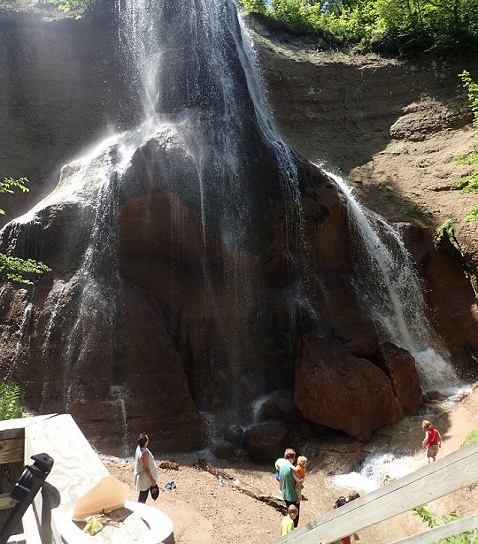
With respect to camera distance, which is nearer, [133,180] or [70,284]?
[70,284]

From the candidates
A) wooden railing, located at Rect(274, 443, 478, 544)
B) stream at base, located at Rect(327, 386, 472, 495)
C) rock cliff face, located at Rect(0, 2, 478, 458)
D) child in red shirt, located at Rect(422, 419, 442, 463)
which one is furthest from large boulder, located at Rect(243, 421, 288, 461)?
wooden railing, located at Rect(274, 443, 478, 544)

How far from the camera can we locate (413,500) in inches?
90.4

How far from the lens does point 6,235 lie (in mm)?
12977

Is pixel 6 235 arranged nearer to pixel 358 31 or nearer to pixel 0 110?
pixel 0 110

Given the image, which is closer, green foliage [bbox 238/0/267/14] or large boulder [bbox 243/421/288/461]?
large boulder [bbox 243/421/288/461]

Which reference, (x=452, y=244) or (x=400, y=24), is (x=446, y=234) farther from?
(x=400, y=24)

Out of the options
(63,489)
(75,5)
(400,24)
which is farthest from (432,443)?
(400,24)

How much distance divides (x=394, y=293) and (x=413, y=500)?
15215mm

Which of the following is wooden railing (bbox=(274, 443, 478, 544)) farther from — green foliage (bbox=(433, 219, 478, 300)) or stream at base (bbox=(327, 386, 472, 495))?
A: green foliage (bbox=(433, 219, 478, 300))

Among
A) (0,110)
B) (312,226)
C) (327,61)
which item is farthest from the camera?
(327,61)

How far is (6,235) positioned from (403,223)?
1255 centimetres

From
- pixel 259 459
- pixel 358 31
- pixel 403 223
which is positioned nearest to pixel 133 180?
pixel 259 459

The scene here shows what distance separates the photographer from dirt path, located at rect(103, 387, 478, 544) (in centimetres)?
818

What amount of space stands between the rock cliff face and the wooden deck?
856 cm
